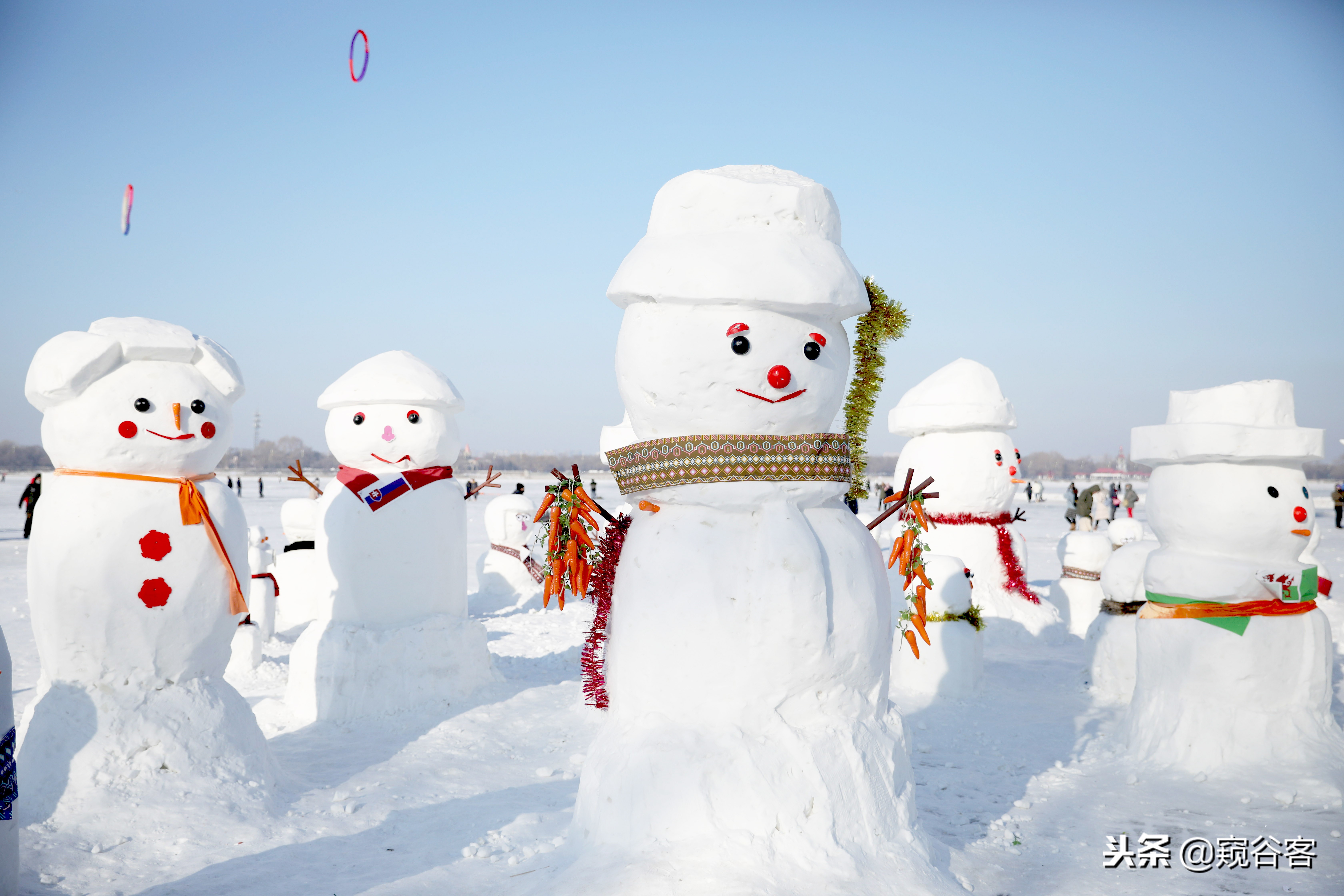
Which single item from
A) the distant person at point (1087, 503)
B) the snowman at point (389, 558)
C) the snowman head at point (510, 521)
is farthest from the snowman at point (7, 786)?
the distant person at point (1087, 503)

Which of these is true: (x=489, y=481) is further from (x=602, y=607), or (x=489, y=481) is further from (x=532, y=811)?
(x=602, y=607)

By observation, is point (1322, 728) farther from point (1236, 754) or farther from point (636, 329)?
point (636, 329)

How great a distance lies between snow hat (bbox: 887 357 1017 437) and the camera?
895 cm

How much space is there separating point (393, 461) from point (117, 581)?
232cm

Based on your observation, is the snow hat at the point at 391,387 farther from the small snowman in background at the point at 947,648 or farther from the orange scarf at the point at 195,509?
the small snowman in background at the point at 947,648

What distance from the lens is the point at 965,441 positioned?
904cm

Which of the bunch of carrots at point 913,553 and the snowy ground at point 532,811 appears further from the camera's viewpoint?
the bunch of carrots at point 913,553

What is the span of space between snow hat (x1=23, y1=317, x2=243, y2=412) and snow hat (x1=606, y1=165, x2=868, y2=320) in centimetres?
246

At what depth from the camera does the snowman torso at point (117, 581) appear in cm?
436

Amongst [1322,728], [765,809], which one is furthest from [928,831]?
[1322,728]

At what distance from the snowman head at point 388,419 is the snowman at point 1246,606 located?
482cm

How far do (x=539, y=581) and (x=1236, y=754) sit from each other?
842cm

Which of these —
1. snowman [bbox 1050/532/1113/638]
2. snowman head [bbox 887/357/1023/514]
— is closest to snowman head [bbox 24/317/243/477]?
snowman head [bbox 887/357/1023/514]

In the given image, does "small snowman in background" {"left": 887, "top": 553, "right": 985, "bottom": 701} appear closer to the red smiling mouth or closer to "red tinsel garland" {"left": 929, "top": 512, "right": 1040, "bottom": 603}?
"red tinsel garland" {"left": 929, "top": 512, "right": 1040, "bottom": 603}
